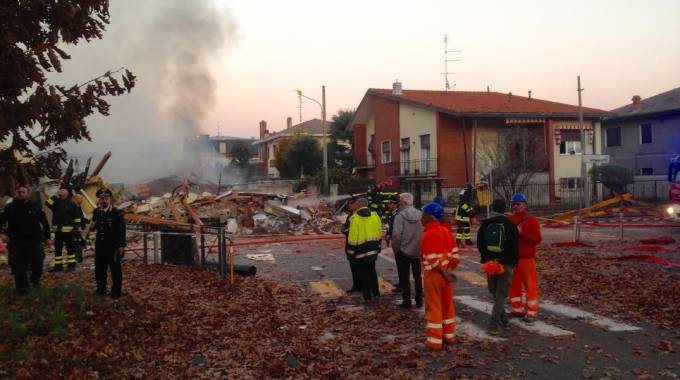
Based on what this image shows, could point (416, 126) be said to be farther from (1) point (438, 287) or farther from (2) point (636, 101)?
(1) point (438, 287)

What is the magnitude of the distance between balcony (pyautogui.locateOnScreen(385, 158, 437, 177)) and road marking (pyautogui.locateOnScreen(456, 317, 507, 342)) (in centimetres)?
2683

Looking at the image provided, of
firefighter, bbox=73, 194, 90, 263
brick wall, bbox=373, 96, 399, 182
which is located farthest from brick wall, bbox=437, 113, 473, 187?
firefighter, bbox=73, 194, 90, 263

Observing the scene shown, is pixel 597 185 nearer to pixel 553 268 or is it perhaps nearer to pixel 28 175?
pixel 553 268

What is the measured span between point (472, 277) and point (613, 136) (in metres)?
35.9

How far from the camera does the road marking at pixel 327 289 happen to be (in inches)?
407

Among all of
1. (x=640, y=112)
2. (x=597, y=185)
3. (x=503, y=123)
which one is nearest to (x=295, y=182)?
(x=503, y=123)

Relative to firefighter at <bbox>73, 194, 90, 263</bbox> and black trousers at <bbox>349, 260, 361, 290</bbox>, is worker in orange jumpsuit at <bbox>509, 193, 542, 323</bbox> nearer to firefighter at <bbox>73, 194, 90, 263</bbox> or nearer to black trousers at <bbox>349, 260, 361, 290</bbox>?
black trousers at <bbox>349, 260, 361, 290</bbox>

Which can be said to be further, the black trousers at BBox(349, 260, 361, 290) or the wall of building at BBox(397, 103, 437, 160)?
the wall of building at BBox(397, 103, 437, 160)

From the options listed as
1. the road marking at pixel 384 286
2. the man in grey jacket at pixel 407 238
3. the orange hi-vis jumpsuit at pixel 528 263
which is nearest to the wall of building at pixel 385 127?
the road marking at pixel 384 286

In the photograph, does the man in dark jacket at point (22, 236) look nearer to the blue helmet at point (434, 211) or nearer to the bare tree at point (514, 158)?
the blue helmet at point (434, 211)

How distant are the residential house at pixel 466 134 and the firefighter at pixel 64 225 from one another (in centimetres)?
2192

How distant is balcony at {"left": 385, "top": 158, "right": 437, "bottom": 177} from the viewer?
3469 cm

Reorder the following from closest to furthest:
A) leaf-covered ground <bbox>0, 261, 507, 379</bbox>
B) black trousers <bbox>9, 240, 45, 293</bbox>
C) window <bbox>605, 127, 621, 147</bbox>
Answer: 1. leaf-covered ground <bbox>0, 261, 507, 379</bbox>
2. black trousers <bbox>9, 240, 45, 293</bbox>
3. window <bbox>605, 127, 621, 147</bbox>

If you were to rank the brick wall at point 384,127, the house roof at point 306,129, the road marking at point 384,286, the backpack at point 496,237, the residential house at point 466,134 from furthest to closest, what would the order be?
1. the house roof at point 306,129
2. the brick wall at point 384,127
3. the residential house at point 466,134
4. the road marking at point 384,286
5. the backpack at point 496,237
